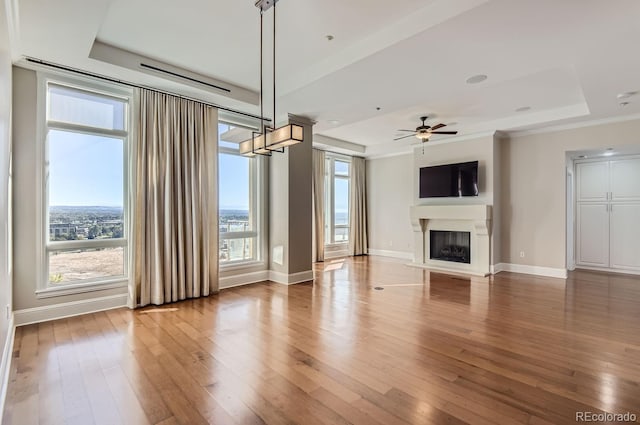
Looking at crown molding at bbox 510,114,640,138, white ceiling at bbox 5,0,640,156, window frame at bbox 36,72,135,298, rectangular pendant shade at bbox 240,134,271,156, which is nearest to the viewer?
white ceiling at bbox 5,0,640,156

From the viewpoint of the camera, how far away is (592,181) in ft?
23.9

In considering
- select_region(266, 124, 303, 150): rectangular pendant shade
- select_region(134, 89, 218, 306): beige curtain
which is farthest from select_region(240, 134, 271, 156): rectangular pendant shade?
select_region(134, 89, 218, 306): beige curtain

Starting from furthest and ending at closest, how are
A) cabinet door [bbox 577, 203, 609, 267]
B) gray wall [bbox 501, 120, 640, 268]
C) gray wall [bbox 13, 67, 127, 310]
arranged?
1. cabinet door [bbox 577, 203, 609, 267]
2. gray wall [bbox 501, 120, 640, 268]
3. gray wall [bbox 13, 67, 127, 310]

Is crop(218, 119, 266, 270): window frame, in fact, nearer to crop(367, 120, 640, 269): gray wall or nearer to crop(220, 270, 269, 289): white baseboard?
crop(220, 270, 269, 289): white baseboard

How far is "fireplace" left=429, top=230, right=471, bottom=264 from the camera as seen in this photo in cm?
729

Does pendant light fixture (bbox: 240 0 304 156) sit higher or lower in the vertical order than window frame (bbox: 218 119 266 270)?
higher

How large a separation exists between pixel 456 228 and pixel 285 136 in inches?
225

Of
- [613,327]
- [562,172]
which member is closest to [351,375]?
[613,327]

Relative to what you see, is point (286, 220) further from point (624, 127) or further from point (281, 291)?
point (624, 127)

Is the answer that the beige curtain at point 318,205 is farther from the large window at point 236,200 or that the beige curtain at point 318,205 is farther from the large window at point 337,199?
the large window at point 236,200

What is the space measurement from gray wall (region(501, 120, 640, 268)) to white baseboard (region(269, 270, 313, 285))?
472 cm

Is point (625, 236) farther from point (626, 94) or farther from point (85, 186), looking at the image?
point (85, 186)

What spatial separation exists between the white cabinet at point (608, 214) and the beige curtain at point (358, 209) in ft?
17.9

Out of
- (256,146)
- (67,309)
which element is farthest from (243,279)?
(256,146)
